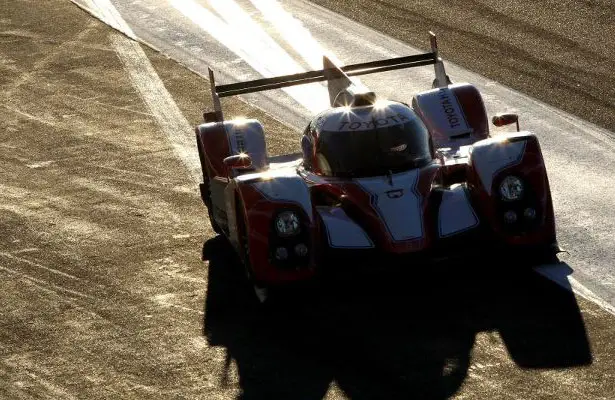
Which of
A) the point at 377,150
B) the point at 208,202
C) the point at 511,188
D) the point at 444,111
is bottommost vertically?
the point at 208,202

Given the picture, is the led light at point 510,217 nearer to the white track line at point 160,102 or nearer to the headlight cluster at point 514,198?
the headlight cluster at point 514,198

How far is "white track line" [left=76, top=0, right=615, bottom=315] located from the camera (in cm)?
1731

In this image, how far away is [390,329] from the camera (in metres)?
16.0

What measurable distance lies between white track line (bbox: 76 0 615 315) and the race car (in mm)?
658

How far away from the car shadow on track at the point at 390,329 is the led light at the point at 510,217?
0.71 meters

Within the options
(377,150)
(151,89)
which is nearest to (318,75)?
(377,150)

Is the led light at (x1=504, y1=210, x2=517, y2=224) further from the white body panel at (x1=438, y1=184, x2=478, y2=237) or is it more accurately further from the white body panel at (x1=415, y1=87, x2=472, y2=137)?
the white body panel at (x1=415, y1=87, x2=472, y2=137)

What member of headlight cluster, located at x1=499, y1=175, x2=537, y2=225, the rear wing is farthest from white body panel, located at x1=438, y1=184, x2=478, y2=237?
the rear wing

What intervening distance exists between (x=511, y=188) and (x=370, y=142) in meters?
2.02

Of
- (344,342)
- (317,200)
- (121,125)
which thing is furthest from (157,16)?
(344,342)

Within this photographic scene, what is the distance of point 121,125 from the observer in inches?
1076

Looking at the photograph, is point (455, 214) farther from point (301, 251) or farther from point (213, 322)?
point (213, 322)

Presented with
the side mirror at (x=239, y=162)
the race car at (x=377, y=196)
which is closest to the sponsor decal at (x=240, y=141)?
the race car at (x=377, y=196)

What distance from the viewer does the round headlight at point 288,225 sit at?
659 inches
